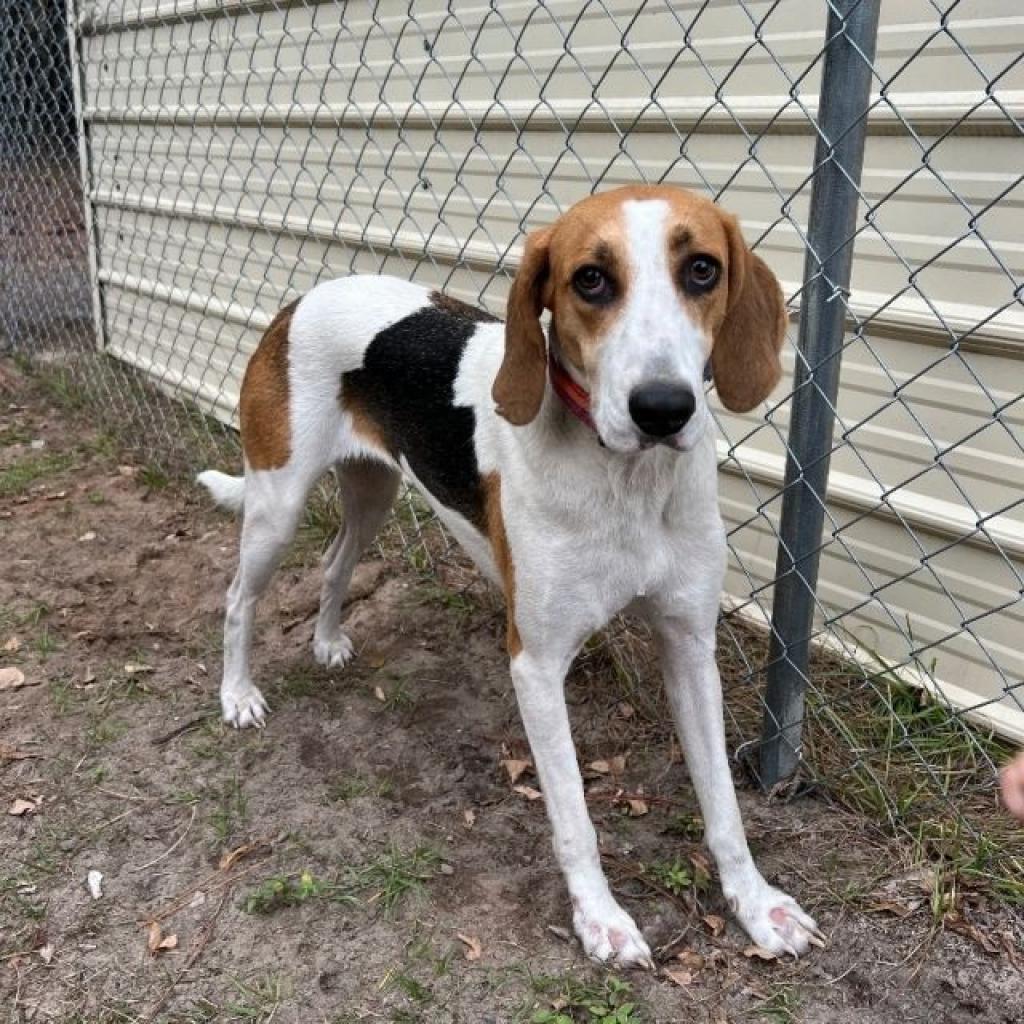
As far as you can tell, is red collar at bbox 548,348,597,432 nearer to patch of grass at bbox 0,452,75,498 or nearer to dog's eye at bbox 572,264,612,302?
dog's eye at bbox 572,264,612,302

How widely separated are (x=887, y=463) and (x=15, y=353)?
6.59m

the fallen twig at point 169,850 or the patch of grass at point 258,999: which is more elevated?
the patch of grass at point 258,999

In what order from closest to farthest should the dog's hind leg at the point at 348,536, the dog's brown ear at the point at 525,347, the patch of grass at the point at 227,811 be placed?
the dog's brown ear at the point at 525,347, the patch of grass at the point at 227,811, the dog's hind leg at the point at 348,536

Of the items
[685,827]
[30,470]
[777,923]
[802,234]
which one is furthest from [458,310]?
[30,470]

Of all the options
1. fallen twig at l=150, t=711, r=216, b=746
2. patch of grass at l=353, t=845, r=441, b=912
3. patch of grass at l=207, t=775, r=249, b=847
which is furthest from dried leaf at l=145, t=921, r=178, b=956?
fallen twig at l=150, t=711, r=216, b=746

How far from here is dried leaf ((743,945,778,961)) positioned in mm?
2413

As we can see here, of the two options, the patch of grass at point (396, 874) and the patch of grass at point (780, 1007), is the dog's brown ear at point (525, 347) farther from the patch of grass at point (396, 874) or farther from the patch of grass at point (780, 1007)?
the patch of grass at point (780, 1007)

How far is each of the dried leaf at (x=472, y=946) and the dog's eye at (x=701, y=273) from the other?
154cm

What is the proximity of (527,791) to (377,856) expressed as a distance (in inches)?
18.7

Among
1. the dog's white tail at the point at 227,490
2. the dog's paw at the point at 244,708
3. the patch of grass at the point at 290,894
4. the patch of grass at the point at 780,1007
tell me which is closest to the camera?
the patch of grass at the point at 780,1007

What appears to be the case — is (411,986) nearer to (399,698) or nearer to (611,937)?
(611,937)

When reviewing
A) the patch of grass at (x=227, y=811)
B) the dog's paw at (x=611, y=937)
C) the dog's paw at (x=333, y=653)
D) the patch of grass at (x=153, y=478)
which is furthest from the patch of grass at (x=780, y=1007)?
the patch of grass at (x=153, y=478)

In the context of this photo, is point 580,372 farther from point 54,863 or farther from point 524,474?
point 54,863

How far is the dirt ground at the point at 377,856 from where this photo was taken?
236 centimetres
